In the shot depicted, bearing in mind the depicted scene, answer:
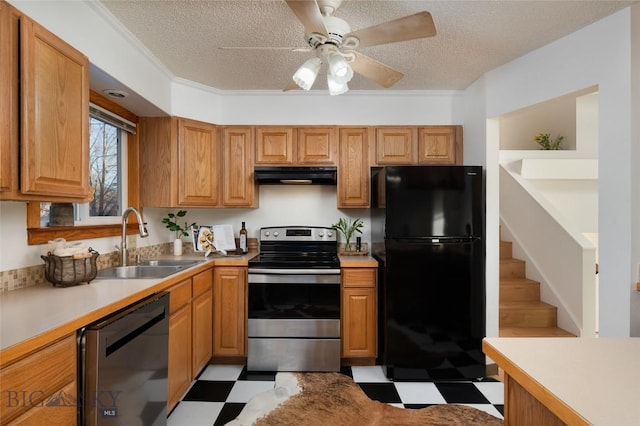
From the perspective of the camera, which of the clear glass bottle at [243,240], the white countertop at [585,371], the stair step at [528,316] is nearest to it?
the white countertop at [585,371]

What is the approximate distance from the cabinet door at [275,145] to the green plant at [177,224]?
35.4 inches

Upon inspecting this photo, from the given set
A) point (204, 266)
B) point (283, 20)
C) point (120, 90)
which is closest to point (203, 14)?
point (283, 20)

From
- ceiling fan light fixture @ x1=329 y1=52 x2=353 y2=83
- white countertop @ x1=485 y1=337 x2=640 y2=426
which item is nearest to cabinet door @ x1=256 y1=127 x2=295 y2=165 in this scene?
ceiling fan light fixture @ x1=329 y1=52 x2=353 y2=83

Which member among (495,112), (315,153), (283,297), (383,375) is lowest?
(383,375)

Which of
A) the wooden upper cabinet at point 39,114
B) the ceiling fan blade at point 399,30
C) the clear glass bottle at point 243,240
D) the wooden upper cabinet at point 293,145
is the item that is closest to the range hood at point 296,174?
the wooden upper cabinet at point 293,145

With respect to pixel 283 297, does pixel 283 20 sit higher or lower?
higher

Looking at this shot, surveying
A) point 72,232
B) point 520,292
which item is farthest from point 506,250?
point 72,232

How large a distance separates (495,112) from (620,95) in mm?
879

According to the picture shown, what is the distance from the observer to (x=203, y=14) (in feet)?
6.38

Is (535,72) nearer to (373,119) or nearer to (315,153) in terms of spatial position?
(373,119)

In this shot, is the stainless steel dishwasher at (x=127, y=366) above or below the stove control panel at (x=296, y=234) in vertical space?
below

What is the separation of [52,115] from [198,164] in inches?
60.1

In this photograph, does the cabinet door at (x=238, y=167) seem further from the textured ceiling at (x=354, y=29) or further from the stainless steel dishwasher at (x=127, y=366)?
the stainless steel dishwasher at (x=127, y=366)

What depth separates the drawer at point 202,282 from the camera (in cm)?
239
